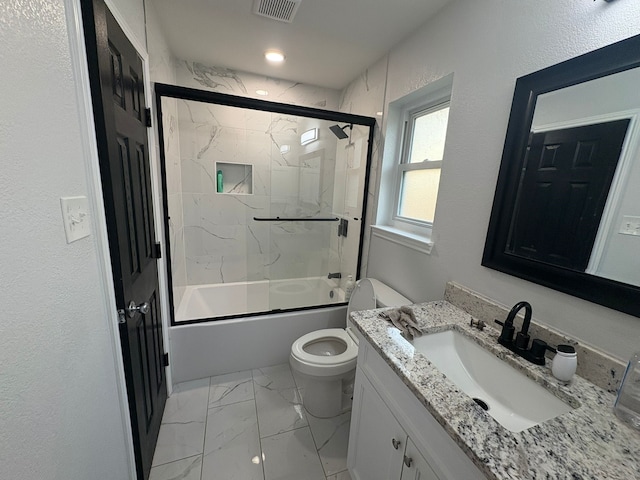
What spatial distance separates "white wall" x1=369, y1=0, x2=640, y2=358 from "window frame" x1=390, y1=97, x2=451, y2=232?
171mm

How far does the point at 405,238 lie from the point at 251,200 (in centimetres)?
168

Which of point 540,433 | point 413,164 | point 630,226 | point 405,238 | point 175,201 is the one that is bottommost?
point 540,433

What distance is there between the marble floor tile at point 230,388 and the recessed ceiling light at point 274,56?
249 centimetres

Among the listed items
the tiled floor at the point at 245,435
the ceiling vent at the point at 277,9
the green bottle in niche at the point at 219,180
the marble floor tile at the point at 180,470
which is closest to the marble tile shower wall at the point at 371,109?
the ceiling vent at the point at 277,9

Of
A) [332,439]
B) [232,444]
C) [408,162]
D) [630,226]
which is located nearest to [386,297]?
[332,439]

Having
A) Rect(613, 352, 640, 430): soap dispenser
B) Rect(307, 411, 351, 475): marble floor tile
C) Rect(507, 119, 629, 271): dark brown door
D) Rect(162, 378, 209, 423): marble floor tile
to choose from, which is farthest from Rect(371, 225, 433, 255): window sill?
Rect(162, 378, 209, 423): marble floor tile

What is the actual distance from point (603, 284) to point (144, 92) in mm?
2106

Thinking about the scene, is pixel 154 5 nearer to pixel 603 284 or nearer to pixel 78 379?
pixel 78 379

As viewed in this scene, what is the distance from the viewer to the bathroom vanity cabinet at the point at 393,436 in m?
0.70

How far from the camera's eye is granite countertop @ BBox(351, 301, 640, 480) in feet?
1.82

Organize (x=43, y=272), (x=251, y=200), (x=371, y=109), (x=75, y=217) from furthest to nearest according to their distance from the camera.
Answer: (x=251, y=200) < (x=371, y=109) < (x=75, y=217) < (x=43, y=272)

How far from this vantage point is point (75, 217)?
28.0 inches

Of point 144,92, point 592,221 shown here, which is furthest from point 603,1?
point 144,92

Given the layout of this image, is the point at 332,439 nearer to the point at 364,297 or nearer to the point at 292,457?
the point at 292,457
